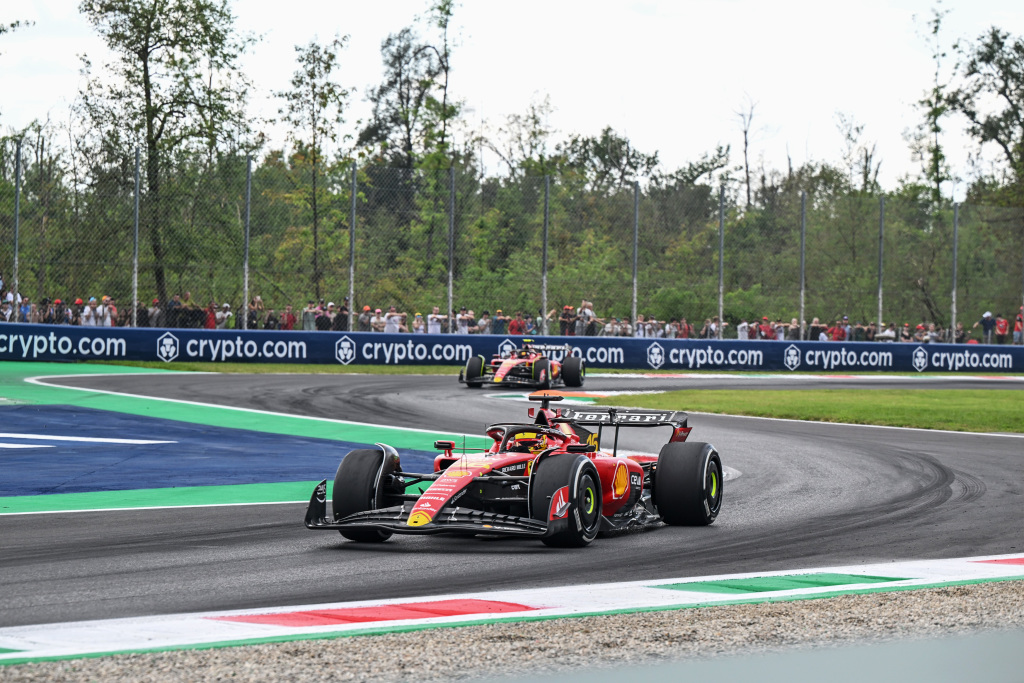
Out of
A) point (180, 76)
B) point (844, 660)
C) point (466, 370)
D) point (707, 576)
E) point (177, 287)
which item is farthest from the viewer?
point (180, 76)

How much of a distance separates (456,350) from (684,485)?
77.8 ft

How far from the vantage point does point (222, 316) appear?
1208 inches

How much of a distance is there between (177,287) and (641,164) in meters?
48.8

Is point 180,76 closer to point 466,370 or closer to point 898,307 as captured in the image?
point 466,370

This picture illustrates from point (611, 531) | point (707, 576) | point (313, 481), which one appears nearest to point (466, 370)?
point (313, 481)

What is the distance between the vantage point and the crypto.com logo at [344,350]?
31.4m

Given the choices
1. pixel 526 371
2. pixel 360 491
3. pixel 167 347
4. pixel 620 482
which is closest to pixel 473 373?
pixel 526 371

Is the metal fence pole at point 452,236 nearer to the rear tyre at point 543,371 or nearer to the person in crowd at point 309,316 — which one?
the person in crowd at point 309,316

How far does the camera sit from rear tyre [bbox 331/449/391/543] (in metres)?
8.67

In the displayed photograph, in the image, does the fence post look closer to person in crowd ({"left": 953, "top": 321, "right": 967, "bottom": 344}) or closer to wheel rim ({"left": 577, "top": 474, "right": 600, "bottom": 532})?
wheel rim ({"left": 577, "top": 474, "right": 600, "bottom": 532})

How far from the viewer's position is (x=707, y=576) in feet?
24.4

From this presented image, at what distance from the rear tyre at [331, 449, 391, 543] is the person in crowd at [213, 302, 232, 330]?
22590 millimetres

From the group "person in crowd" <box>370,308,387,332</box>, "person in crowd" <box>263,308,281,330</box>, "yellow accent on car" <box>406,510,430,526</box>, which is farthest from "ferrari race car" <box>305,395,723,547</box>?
"person in crowd" <box>370,308,387,332</box>

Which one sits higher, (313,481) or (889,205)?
(889,205)
